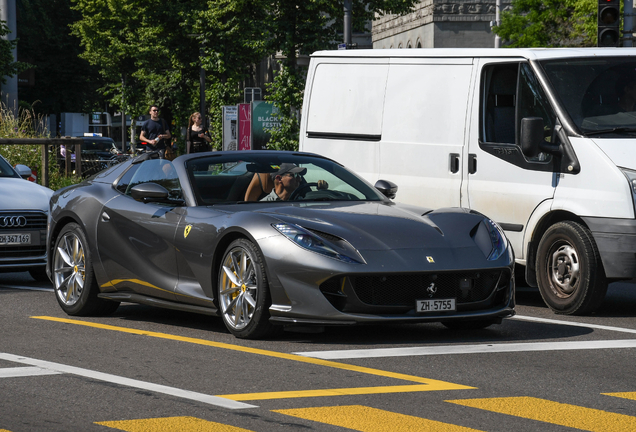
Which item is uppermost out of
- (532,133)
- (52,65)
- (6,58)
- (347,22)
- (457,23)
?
(457,23)

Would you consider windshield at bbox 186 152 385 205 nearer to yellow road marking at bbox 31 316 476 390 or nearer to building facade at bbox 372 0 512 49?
yellow road marking at bbox 31 316 476 390

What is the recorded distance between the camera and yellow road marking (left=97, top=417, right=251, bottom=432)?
5.21 metres

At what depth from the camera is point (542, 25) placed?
37.3 meters

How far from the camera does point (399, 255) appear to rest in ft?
24.9

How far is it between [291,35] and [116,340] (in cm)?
2856

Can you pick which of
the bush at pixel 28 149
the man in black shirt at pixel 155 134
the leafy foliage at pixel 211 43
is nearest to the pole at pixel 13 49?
the leafy foliage at pixel 211 43

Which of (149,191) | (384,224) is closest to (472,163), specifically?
(384,224)

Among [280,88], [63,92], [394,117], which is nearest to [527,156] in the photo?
[394,117]

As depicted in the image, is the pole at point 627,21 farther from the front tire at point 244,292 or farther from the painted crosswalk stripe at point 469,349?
the front tire at point 244,292

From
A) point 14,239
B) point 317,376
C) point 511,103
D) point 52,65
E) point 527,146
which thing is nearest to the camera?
point 317,376

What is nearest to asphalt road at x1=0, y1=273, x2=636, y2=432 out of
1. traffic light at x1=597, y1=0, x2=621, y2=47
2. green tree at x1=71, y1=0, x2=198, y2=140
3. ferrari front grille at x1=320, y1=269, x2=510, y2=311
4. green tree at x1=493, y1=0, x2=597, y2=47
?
ferrari front grille at x1=320, y1=269, x2=510, y2=311

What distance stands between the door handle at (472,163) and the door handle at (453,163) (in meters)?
0.14

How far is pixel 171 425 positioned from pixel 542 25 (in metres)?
33.6

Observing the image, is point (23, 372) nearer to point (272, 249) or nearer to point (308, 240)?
point (272, 249)
